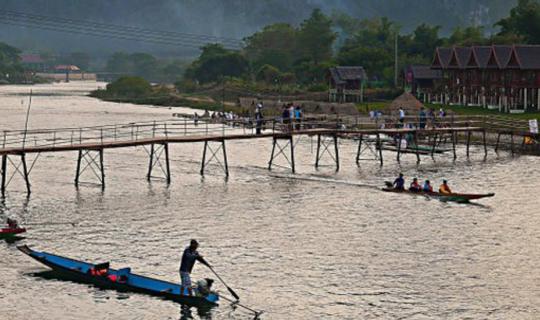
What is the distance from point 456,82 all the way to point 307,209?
260ft

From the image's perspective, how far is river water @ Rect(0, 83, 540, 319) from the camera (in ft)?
137

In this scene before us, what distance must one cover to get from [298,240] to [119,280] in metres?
14.5

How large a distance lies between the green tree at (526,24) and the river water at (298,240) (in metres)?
73.5

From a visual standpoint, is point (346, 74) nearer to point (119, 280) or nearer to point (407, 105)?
point (407, 105)

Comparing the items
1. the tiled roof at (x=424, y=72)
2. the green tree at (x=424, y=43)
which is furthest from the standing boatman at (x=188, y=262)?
the green tree at (x=424, y=43)

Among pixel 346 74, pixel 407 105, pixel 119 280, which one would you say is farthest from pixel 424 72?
pixel 119 280

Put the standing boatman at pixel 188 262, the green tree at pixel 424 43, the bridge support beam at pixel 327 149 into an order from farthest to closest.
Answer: the green tree at pixel 424 43 < the bridge support beam at pixel 327 149 < the standing boatman at pixel 188 262

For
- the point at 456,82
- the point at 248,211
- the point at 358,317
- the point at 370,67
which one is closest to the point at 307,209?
the point at 248,211

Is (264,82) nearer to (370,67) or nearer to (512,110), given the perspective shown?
(370,67)

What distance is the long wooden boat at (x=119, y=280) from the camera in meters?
40.7

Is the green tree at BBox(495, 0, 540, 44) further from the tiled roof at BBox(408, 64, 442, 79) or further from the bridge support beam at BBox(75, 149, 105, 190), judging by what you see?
the bridge support beam at BBox(75, 149, 105, 190)

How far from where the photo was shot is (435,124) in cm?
9944

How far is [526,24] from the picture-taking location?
15525 cm

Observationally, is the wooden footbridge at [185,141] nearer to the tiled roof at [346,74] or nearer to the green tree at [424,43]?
the tiled roof at [346,74]
